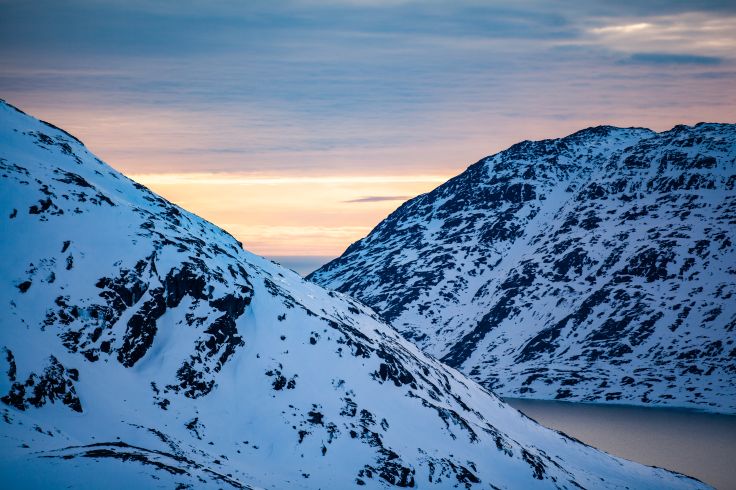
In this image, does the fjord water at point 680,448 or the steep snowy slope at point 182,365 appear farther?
the fjord water at point 680,448

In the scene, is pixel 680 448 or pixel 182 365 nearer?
pixel 182 365

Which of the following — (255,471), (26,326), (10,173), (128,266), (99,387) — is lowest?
(255,471)

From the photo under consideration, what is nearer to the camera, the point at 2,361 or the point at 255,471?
the point at 2,361

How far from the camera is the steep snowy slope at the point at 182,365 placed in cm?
8219

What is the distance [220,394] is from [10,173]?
37.8m

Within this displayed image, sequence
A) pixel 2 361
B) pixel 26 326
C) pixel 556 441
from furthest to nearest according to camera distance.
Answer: pixel 556 441, pixel 26 326, pixel 2 361

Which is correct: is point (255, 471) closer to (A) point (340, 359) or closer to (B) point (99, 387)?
(B) point (99, 387)

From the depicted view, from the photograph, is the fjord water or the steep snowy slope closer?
the steep snowy slope

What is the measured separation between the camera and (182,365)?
97.7 metres

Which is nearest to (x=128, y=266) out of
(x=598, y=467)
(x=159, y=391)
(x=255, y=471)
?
(x=159, y=391)

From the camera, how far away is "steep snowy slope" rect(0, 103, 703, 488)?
3236 inches

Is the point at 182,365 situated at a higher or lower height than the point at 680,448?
higher

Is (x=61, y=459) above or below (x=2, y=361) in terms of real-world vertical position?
below

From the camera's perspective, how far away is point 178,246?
353 ft
